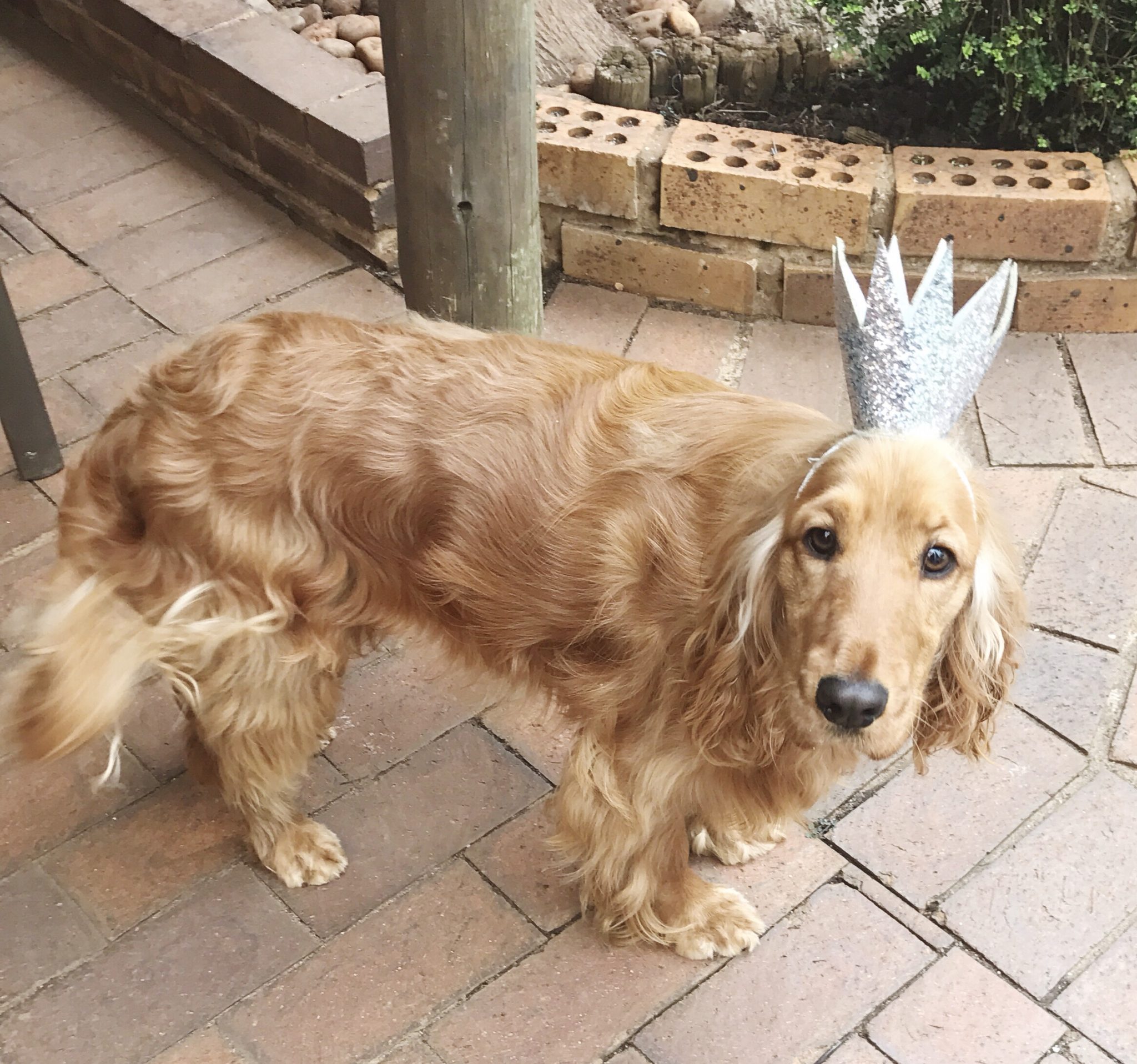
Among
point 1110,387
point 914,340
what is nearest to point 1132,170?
point 1110,387

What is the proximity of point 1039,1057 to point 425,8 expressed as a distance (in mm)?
2385

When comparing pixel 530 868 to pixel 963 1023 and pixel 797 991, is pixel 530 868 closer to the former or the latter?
pixel 797 991

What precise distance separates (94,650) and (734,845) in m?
1.37

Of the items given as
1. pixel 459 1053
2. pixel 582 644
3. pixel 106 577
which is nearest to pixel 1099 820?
pixel 582 644

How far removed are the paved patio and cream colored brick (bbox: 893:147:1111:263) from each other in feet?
2.18

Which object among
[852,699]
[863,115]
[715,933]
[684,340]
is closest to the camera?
[852,699]

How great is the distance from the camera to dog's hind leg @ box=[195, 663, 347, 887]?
2.38m

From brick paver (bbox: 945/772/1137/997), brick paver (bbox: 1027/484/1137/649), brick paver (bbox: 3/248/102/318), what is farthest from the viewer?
brick paver (bbox: 3/248/102/318)

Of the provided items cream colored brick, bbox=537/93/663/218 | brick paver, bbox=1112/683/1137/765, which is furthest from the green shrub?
brick paver, bbox=1112/683/1137/765

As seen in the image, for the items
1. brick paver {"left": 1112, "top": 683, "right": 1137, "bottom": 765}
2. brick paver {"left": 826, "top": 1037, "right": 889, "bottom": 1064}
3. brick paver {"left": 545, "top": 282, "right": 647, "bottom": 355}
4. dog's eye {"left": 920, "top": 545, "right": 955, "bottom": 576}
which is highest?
dog's eye {"left": 920, "top": 545, "right": 955, "bottom": 576}

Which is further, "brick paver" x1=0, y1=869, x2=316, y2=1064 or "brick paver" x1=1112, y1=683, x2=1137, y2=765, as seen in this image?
"brick paver" x1=1112, y1=683, x2=1137, y2=765

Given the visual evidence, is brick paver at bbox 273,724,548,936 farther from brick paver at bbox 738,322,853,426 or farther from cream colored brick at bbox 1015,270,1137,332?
cream colored brick at bbox 1015,270,1137,332

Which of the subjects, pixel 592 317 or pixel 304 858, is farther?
pixel 592 317

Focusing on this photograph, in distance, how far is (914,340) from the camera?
1.79m
